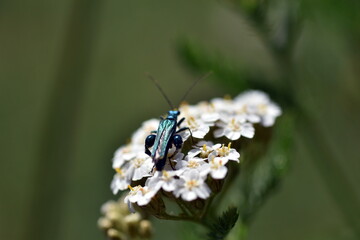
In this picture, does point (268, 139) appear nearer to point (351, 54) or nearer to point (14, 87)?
point (351, 54)

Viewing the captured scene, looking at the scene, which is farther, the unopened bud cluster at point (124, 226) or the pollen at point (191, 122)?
the unopened bud cluster at point (124, 226)

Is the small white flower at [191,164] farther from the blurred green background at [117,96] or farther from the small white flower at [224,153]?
the blurred green background at [117,96]

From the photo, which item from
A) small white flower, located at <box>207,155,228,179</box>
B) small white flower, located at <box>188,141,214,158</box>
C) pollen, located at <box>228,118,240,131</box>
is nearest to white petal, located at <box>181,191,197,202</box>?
small white flower, located at <box>207,155,228,179</box>

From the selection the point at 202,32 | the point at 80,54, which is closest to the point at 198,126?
the point at 80,54

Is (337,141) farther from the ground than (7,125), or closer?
closer

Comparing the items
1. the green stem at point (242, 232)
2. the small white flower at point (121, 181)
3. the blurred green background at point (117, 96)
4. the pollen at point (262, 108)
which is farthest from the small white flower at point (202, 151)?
the blurred green background at point (117, 96)

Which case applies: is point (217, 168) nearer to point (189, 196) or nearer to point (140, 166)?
point (189, 196)

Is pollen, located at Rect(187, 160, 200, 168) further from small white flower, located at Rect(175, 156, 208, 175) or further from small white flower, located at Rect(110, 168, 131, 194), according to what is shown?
small white flower, located at Rect(110, 168, 131, 194)

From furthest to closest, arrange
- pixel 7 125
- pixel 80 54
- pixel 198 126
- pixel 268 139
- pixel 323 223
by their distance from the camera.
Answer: pixel 7 125 → pixel 323 223 → pixel 80 54 → pixel 268 139 → pixel 198 126

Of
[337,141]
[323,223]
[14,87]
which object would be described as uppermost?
[14,87]
